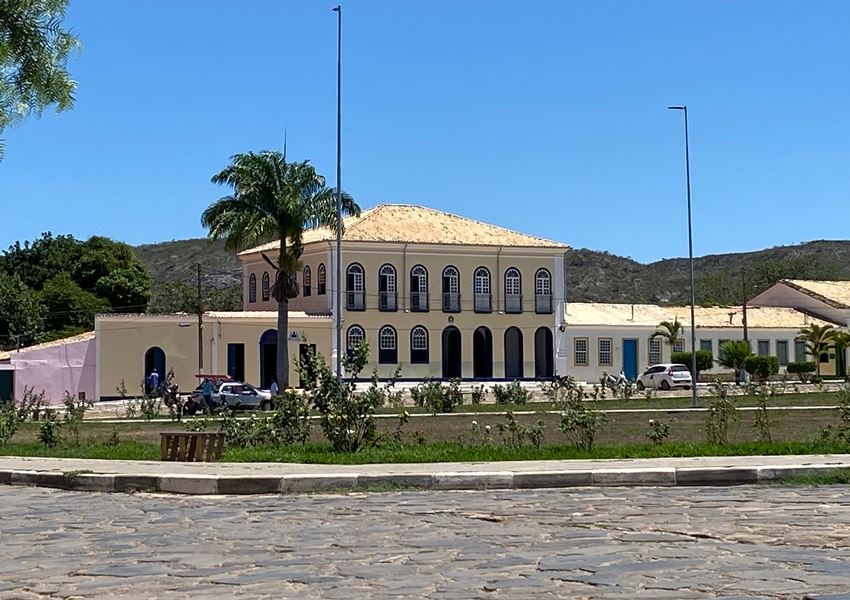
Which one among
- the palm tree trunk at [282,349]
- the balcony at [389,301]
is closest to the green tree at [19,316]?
the balcony at [389,301]

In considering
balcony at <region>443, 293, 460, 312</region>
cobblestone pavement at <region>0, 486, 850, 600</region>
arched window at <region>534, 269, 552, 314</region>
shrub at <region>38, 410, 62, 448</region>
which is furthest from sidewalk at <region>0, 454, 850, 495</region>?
arched window at <region>534, 269, 552, 314</region>

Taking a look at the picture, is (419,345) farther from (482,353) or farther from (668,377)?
(668,377)

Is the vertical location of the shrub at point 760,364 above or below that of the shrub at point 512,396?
above

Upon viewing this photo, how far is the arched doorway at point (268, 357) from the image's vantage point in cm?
5522

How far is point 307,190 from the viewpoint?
1876 inches

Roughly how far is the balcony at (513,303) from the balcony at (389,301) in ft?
20.7

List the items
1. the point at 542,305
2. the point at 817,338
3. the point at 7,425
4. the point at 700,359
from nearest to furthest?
the point at 7,425, the point at 700,359, the point at 542,305, the point at 817,338

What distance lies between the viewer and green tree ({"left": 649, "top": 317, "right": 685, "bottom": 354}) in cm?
6219

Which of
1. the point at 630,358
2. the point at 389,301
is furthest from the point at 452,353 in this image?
the point at 630,358

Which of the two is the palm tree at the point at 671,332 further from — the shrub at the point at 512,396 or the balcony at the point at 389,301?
the shrub at the point at 512,396

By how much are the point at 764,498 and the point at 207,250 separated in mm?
121161

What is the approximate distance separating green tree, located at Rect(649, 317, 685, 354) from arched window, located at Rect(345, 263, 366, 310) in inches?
654

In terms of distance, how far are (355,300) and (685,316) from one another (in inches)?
827

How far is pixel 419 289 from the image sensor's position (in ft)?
199
